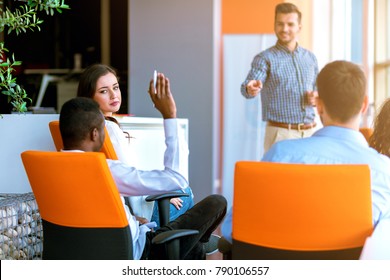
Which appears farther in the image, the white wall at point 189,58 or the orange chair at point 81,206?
the white wall at point 189,58

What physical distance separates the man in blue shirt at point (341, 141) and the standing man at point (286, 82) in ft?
8.16

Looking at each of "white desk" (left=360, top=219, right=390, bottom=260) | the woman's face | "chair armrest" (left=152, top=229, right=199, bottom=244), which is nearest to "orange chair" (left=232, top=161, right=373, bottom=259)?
"white desk" (left=360, top=219, right=390, bottom=260)

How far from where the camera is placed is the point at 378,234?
5.66ft

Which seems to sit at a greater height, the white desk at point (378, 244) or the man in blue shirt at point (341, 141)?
the man in blue shirt at point (341, 141)

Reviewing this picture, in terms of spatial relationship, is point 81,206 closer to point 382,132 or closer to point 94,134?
point 94,134

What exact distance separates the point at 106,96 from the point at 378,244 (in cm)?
195

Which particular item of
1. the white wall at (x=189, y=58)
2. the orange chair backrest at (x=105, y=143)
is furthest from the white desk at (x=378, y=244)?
the white wall at (x=189, y=58)

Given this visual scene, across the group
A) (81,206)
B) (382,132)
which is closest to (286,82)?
(382,132)

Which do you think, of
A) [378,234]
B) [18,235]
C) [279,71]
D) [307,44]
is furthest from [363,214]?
[307,44]

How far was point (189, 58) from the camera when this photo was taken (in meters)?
5.73

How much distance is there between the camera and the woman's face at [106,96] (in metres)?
3.32

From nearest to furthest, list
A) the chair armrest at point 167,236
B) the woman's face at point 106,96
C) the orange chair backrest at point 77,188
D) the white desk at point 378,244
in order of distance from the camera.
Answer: the white desk at point 378,244, the orange chair backrest at point 77,188, the chair armrest at point 167,236, the woman's face at point 106,96

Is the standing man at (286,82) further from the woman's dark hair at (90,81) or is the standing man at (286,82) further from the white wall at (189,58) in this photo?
the woman's dark hair at (90,81)
